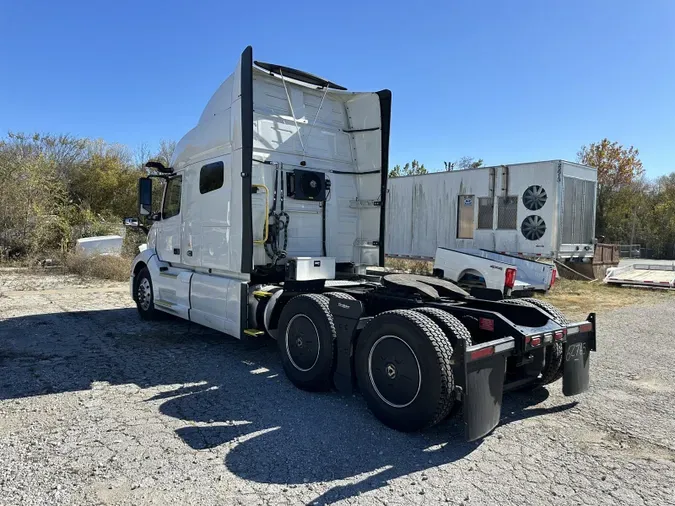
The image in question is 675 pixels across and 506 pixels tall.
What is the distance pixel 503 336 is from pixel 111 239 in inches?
613

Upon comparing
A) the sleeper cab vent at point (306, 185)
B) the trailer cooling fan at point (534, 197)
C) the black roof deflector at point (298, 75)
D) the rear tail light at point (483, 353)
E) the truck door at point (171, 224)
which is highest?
the black roof deflector at point (298, 75)

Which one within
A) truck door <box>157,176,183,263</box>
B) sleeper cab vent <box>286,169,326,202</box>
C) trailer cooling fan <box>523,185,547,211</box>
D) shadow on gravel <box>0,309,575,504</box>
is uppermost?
trailer cooling fan <box>523,185,547,211</box>

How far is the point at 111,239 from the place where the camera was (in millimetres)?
16609

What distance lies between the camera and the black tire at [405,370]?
12.0ft

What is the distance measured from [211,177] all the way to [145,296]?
309 centimetres

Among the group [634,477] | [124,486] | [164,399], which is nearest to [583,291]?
[634,477]

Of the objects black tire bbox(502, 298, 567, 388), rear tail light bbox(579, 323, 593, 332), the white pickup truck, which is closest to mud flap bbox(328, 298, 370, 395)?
black tire bbox(502, 298, 567, 388)

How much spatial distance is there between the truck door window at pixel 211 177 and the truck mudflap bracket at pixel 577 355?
445 centimetres

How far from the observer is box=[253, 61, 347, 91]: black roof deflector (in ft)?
20.5

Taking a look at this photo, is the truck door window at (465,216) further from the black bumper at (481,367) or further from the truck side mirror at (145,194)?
the black bumper at (481,367)

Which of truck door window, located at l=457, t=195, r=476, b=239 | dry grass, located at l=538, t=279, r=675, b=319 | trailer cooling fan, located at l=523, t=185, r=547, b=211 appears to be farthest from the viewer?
truck door window, located at l=457, t=195, r=476, b=239

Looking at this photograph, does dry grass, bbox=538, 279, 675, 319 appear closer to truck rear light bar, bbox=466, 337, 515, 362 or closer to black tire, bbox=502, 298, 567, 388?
black tire, bbox=502, 298, 567, 388

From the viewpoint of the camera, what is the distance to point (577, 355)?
448 centimetres

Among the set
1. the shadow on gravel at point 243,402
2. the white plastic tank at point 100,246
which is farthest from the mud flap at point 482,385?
the white plastic tank at point 100,246
